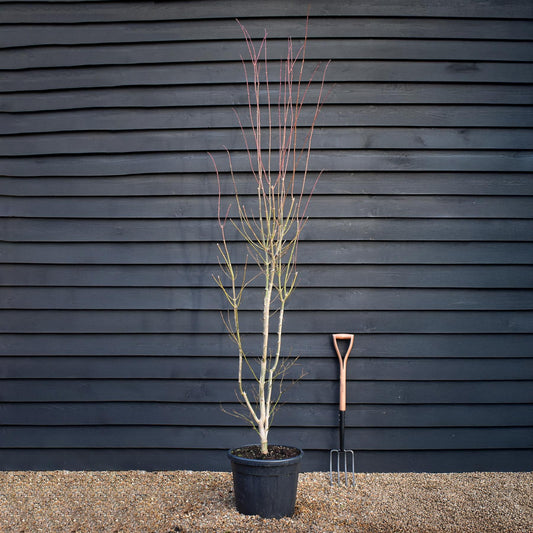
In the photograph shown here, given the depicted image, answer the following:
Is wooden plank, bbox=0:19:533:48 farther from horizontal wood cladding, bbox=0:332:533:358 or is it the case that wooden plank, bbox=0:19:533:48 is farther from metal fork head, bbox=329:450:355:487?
metal fork head, bbox=329:450:355:487

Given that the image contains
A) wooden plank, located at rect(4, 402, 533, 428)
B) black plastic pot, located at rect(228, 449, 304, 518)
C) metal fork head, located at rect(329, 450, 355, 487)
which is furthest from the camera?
wooden plank, located at rect(4, 402, 533, 428)

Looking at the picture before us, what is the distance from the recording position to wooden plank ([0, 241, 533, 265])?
2.99m

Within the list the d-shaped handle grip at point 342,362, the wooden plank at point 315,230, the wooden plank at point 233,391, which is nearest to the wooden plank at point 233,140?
the wooden plank at point 315,230

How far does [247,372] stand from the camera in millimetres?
2990

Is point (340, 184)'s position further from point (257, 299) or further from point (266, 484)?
point (266, 484)

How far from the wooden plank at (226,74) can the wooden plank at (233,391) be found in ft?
5.75

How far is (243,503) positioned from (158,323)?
1.12m

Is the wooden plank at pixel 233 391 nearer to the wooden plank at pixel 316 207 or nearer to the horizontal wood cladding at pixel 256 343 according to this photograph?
the horizontal wood cladding at pixel 256 343

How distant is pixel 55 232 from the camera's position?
3047 millimetres

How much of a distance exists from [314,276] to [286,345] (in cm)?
43

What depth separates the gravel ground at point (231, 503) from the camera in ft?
7.64

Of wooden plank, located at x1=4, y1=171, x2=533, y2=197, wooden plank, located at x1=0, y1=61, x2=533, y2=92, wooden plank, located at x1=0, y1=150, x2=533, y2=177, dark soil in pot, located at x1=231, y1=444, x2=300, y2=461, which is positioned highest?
wooden plank, located at x1=0, y1=61, x2=533, y2=92

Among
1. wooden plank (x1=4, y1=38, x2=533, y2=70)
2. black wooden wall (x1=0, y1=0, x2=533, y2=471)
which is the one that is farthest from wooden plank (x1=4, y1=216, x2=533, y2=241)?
wooden plank (x1=4, y1=38, x2=533, y2=70)

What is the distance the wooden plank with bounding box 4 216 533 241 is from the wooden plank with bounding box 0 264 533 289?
165 millimetres
